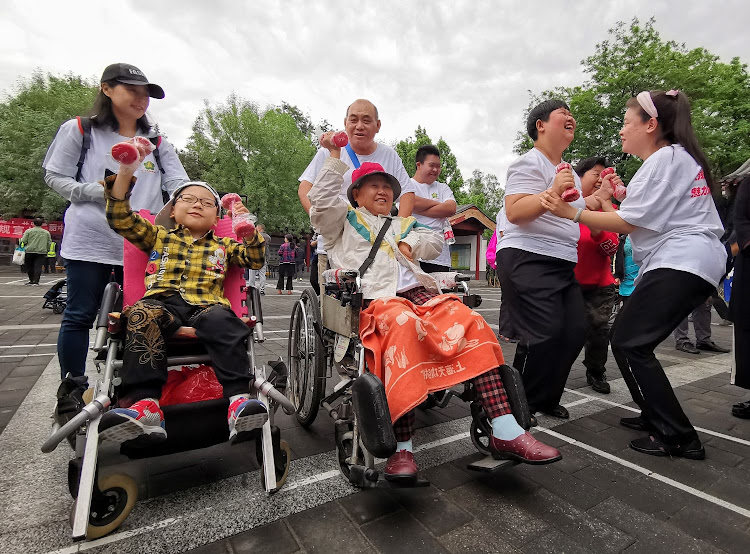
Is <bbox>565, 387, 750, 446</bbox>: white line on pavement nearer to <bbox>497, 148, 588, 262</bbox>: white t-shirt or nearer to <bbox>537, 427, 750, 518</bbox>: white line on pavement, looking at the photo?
<bbox>537, 427, 750, 518</bbox>: white line on pavement

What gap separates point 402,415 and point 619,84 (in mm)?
23460

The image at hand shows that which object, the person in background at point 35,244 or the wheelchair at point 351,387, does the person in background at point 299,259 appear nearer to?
the person in background at point 35,244

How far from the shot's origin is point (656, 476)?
2219mm

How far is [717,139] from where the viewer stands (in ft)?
55.9

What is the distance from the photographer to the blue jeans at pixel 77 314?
2492 millimetres

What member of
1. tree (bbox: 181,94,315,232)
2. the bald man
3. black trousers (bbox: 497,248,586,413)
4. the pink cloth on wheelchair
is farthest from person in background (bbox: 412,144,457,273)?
tree (bbox: 181,94,315,232)

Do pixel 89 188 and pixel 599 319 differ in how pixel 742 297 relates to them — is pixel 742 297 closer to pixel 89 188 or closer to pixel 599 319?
→ pixel 599 319

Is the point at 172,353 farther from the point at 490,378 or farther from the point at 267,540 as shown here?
the point at 490,378

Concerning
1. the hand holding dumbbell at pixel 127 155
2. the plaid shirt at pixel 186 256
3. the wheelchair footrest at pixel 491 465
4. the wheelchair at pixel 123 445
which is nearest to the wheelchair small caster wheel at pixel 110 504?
the wheelchair at pixel 123 445

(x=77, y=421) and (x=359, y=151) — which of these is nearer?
(x=77, y=421)

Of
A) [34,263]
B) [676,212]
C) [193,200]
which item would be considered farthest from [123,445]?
[34,263]

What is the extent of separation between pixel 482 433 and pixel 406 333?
82cm

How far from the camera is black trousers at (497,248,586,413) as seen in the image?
9.02ft

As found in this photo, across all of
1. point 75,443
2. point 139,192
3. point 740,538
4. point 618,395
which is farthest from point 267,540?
point 618,395
